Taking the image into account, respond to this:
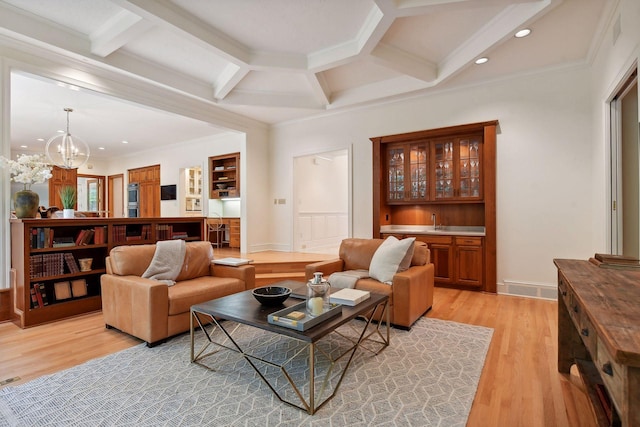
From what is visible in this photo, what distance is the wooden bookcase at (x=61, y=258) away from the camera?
329 cm

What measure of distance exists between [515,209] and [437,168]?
1.20 m

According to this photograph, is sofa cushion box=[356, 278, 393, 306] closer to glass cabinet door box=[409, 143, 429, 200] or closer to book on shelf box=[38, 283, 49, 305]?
glass cabinet door box=[409, 143, 429, 200]

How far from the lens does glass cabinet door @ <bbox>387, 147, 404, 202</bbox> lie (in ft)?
17.4

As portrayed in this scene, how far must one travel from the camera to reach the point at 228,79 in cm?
462

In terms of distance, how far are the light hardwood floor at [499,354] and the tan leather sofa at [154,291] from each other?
260 millimetres

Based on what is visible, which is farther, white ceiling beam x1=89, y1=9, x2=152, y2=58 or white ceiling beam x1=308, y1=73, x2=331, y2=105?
white ceiling beam x1=308, y1=73, x2=331, y2=105

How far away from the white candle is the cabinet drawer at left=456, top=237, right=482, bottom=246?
3.20m

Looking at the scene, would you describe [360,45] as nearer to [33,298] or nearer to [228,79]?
[228,79]

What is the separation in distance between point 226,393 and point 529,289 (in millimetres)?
4033

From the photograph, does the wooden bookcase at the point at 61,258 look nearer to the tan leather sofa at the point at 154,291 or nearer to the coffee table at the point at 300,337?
the tan leather sofa at the point at 154,291

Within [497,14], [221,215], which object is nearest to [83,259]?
[221,215]

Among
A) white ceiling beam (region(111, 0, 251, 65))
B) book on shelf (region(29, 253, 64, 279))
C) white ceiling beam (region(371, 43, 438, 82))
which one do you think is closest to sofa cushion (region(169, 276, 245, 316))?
book on shelf (region(29, 253, 64, 279))

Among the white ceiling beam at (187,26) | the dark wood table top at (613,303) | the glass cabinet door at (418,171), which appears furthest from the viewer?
the glass cabinet door at (418,171)

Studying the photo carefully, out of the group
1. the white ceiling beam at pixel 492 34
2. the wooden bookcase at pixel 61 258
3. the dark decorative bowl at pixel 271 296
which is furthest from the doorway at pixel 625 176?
the wooden bookcase at pixel 61 258
